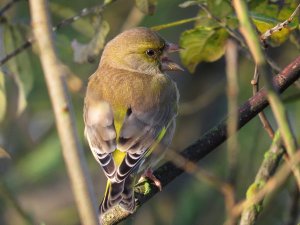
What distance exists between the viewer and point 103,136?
435 centimetres

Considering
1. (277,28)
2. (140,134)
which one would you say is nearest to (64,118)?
(277,28)

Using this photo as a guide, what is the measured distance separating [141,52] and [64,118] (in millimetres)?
3218

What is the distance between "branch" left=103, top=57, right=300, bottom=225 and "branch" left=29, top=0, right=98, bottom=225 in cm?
115

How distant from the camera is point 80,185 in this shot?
208 cm

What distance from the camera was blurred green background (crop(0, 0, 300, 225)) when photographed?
6379 millimetres

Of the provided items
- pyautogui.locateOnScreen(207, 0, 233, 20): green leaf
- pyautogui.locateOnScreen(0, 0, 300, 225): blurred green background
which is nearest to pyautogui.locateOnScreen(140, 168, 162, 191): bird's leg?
pyautogui.locateOnScreen(207, 0, 233, 20): green leaf

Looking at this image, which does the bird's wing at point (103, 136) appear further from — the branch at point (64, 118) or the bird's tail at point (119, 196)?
the branch at point (64, 118)

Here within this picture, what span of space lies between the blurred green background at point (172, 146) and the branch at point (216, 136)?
1.96 meters

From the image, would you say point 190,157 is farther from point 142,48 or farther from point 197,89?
point 197,89

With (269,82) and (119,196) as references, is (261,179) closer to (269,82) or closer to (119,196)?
(269,82)

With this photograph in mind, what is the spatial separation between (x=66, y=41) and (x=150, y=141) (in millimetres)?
787

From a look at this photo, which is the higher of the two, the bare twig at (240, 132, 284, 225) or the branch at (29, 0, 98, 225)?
the branch at (29, 0, 98, 225)

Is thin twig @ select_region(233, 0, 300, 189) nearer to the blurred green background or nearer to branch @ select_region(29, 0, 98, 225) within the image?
branch @ select_region(29, 0, 98, 225)

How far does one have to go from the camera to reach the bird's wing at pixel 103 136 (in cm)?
416
